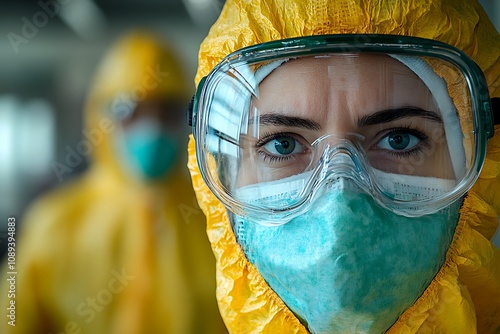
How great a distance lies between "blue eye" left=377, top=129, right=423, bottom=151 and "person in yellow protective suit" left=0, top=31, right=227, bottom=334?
4.63ft

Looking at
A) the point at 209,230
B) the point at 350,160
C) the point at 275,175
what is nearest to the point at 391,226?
the point at 350,160

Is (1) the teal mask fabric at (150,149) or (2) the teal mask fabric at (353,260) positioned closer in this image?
(2) the teal mask fabric at (353,260)

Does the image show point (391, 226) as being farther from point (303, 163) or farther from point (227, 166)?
point (227, 166)

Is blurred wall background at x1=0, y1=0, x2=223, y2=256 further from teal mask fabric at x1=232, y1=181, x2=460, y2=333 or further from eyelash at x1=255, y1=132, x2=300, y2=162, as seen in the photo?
teal mask fabric at x1=232, y1=181, x2=460, y2=333

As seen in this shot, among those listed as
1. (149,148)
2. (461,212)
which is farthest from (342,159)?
(149,148)

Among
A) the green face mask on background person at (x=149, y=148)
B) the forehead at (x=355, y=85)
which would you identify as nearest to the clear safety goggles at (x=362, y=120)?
the forehead at (x=355, y=85)

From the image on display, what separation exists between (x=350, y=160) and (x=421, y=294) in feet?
0.97

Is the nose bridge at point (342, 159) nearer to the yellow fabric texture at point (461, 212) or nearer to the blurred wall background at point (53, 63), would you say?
the yellow fabric texture at point (461, 212)

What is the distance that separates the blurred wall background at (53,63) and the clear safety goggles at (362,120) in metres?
1.41

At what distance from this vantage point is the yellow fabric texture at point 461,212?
1165 mm

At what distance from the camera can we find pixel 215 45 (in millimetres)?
1313

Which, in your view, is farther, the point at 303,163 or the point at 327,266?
the point at 303,163

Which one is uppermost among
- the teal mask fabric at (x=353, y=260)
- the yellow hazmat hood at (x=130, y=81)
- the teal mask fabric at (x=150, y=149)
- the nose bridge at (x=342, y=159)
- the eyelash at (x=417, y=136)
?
the yellow hazmat hood at (x=130, y=81)

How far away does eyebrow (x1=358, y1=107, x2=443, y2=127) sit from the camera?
3.75 feet
